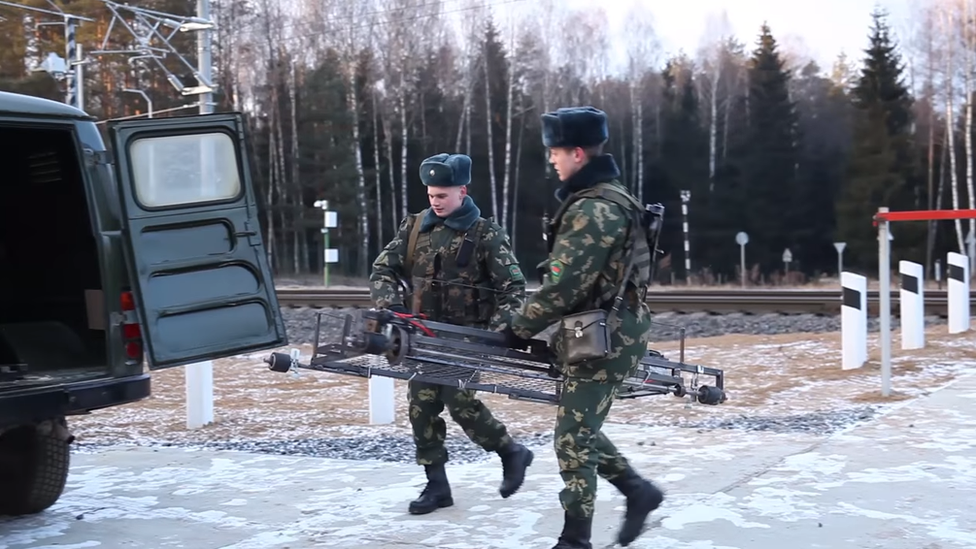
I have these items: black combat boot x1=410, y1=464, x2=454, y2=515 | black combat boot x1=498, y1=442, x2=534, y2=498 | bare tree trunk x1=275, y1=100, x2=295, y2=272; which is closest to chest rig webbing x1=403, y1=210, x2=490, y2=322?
black combat boot x1=498, y1=442, x2=534, y2=498

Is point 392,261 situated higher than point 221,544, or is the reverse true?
point 392,261

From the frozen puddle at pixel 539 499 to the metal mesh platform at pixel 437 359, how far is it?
2.24 feet

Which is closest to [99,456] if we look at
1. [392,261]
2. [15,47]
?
[392,261]

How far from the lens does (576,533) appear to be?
4363mm

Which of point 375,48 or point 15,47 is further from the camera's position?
point 375,48

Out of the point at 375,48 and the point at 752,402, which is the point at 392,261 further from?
the point at 375,48

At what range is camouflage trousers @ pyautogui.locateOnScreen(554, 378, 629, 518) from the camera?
433cm

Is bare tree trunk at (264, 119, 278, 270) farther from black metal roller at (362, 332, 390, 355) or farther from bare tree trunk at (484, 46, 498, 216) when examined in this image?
black metal roller at (362, 332, 390, 355)

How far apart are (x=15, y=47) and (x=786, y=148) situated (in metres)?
33.4

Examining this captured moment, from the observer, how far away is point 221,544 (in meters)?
4.88

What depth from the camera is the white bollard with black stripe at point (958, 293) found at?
12875 millimetres

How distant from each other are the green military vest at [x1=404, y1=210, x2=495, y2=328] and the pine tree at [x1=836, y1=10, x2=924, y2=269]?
4245cm

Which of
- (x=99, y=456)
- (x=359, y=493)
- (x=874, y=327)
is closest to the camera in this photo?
(x=359, y=493)

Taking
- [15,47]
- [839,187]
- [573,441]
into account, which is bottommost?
[573,441]
